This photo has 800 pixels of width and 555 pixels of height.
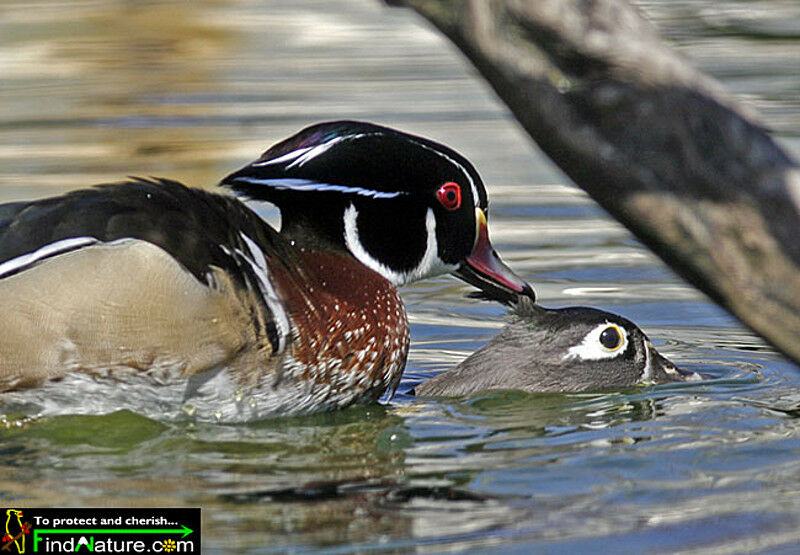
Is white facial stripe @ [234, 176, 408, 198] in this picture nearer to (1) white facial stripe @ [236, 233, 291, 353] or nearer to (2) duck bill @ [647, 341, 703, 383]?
(1) white facial stripe @ [236, 233, 291, 353]

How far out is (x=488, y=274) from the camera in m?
6.19

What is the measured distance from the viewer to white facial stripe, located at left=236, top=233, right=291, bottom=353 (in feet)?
17.1

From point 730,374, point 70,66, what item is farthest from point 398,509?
point 70,66

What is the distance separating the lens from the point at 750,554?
13.1ft

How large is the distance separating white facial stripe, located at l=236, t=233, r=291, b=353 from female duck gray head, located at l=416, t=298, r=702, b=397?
0.97 meters

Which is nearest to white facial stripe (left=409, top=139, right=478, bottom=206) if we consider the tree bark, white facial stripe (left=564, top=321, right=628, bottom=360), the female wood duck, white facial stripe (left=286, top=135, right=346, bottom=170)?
the female wood duck

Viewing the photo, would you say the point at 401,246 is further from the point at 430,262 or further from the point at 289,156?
the point at 289,156

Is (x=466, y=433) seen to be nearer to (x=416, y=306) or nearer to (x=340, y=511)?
(x=340, y=511)

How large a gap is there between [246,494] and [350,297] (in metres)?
1.29

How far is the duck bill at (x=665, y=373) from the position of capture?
6.10 metres

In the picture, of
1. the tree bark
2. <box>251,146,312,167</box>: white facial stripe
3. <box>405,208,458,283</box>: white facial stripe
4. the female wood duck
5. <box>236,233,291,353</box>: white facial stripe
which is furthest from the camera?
<box>405,208,458,283</box>: white facial stripe

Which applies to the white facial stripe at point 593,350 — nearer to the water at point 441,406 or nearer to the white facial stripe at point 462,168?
the water at point 441,406

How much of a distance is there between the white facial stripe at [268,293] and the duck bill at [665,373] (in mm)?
1693

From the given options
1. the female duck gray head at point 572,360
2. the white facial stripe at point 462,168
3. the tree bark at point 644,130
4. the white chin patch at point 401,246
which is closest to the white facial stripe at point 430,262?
the white chin patch at point 401,246
